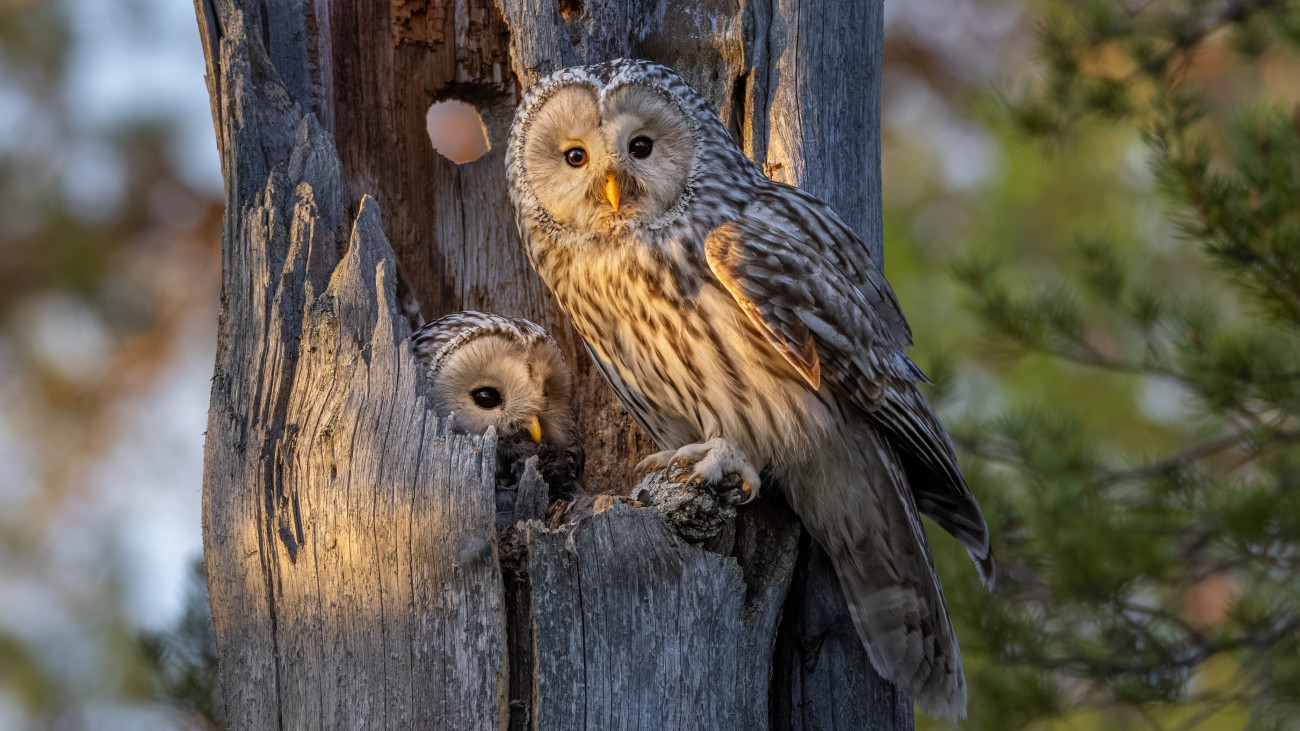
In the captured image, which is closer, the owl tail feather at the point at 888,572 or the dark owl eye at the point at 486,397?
the owl tail feather at the point at 888,572

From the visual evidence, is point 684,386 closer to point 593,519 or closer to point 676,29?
point 593,519

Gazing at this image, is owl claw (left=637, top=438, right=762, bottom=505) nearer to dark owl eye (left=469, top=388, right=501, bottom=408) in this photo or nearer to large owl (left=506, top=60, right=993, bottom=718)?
large owl (left=506, top=60, right=993, bottom=718)

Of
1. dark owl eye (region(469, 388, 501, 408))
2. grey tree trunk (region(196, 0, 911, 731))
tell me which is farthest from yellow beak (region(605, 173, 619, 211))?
dark owl eye (region(469, 388, 501, 408))

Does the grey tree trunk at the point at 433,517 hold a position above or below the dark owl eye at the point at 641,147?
below

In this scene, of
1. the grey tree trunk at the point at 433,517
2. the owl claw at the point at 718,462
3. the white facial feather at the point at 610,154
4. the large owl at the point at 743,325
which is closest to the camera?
the grey tree trunk at the point at 433,517

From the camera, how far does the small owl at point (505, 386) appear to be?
284 cm

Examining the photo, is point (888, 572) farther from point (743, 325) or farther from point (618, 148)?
point (618, 148)

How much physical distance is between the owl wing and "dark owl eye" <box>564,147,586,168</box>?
0.37m

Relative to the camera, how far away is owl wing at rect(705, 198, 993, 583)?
2.34 m

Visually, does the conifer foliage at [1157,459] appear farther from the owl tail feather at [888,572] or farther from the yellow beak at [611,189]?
the yellow beak at [611,189]

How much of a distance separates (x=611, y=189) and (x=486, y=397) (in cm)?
75

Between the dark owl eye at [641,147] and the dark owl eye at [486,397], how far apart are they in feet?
2.45

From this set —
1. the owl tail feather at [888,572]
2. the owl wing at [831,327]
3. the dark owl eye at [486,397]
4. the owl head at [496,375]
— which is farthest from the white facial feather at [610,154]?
the owl tail feather at [888,572]

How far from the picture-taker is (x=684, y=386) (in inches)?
96.4
